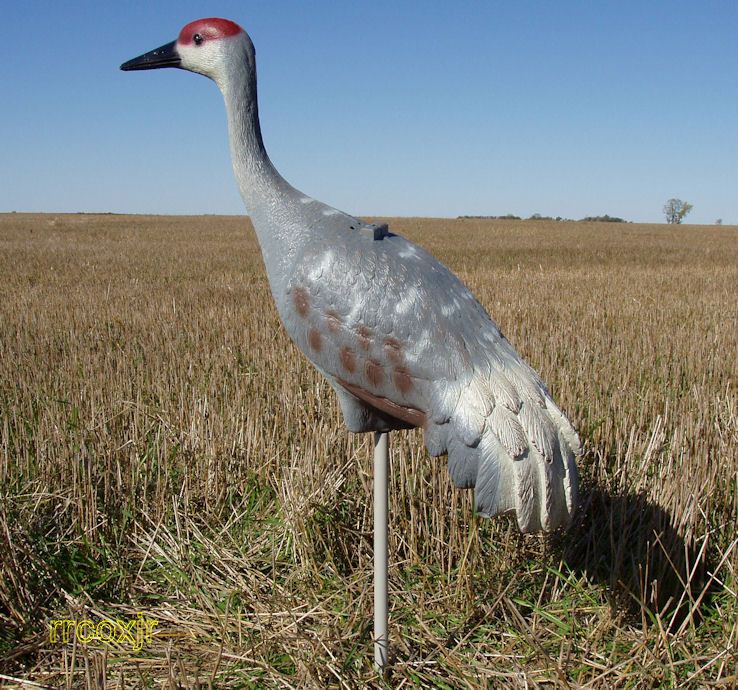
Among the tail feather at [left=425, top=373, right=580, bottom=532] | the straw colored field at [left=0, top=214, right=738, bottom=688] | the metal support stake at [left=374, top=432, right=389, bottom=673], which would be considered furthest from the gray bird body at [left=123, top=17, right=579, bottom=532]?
the straw colored field at [left=0, top=214, right=738, bottom=688]

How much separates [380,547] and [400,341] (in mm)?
830

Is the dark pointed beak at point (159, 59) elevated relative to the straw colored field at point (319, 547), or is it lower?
elevated

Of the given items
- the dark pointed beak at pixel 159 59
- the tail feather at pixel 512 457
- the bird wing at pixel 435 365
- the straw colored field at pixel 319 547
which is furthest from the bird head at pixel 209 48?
the straw colored field at pixel 319 547

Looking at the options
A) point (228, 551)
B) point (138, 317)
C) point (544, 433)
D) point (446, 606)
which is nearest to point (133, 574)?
point (228, 551)

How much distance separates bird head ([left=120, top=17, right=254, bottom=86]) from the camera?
217 cm

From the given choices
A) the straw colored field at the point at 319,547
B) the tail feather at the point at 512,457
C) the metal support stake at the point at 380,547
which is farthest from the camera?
the straw colored field at the point at 319,547

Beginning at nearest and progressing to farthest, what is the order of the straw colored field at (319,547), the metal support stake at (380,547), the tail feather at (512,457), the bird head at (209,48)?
1. the tail feather at (512,457)
2. the bird head at (209,48)
3. the metal support stake at (380,547)
4. the straw colored field at (319,547)

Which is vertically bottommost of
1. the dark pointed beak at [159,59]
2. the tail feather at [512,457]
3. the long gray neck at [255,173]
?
the tail feather at [512,457]

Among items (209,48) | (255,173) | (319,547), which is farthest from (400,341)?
(319,547)

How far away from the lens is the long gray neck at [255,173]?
7.13 feet

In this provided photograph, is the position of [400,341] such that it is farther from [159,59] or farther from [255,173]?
[159,59]

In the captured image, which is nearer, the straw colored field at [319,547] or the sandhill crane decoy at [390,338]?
the sandhill crane decoy at [390,338]

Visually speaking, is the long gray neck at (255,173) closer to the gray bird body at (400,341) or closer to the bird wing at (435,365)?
the gray bird body at (400,341)

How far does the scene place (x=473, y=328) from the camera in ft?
6.60
